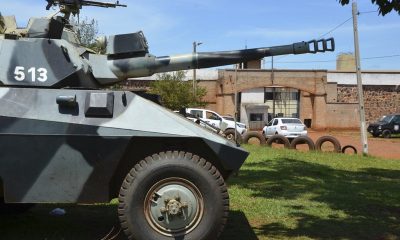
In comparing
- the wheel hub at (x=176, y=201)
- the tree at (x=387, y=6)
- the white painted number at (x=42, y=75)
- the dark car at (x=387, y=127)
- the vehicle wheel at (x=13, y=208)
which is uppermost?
the tree at (x=387, y=6)

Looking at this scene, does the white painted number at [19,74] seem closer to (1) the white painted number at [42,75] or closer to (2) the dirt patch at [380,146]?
(1) the white painted number at [42,75]

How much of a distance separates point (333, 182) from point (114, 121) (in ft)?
24.3

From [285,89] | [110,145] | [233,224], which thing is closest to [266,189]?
[233,224]

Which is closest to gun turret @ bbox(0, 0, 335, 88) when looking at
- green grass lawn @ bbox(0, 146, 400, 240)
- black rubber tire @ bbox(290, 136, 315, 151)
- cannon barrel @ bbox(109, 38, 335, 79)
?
cannon barrel @ bbox(109, 38, 335, 79)

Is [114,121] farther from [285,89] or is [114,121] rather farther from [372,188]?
[285,89]

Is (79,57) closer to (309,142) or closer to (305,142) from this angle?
(309,142)

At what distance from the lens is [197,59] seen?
6910mm

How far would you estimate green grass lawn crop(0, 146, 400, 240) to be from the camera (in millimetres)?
6645

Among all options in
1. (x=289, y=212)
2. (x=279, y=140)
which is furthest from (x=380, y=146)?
(x=289, y=212)

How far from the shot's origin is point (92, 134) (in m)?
5.36

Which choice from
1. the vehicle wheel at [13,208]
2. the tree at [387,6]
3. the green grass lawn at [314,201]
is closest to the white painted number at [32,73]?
the vehicle wheel at [13,208]

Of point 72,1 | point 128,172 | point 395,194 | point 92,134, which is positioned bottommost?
point 395,194

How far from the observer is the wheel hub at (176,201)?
17.7ft

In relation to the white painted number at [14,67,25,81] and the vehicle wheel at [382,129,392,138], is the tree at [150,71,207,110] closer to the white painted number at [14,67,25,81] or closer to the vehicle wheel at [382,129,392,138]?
the vehicle wheel at [382,129,392,138]
